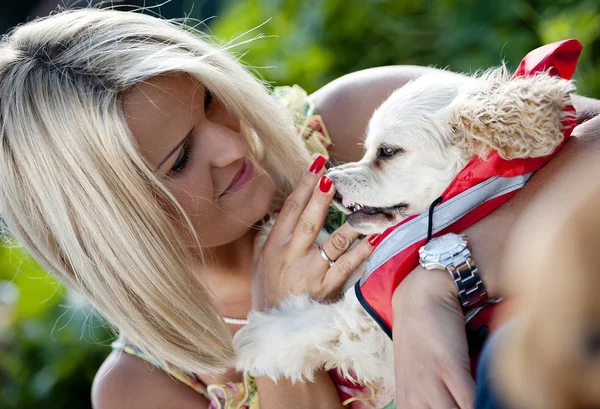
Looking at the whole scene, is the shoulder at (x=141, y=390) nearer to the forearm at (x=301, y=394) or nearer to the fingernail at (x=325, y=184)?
the forearm at (x=301, y=394)

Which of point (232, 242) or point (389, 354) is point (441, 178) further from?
point (232, 242)

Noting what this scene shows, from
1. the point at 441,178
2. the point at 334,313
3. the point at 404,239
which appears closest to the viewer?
the point at 404,239

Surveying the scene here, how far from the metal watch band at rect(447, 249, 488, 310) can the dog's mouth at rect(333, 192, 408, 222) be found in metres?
0.36

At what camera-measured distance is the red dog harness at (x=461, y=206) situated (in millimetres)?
1507

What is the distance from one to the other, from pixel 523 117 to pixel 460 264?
353 mm

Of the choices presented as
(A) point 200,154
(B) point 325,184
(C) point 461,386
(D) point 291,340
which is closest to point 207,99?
(A) point 200,154

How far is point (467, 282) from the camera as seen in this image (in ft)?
4.63

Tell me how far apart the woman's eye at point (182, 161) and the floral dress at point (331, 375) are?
0.53 m

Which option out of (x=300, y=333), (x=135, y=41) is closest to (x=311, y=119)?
(x=135, y=41)

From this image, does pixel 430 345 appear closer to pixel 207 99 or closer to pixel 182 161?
pixel 182 161

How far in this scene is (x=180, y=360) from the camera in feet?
6.24

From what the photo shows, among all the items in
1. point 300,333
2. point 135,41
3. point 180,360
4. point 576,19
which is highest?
point 135,41

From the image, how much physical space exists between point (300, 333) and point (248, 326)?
210 millimetres

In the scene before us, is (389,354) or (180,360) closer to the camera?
(389,354)
